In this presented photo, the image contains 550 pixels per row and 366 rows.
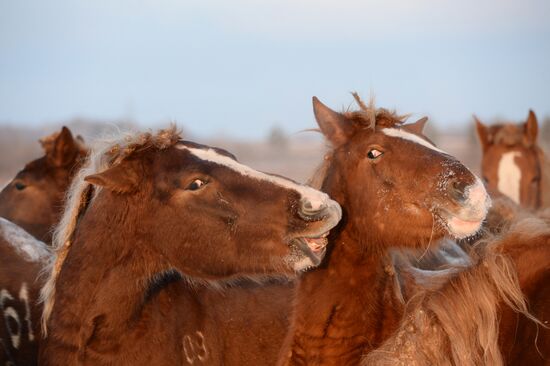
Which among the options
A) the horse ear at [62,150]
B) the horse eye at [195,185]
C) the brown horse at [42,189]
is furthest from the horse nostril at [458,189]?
the horse ear at [62,150]

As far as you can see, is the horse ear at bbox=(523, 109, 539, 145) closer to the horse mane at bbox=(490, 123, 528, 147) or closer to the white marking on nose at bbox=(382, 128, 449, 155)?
the horse mane at bbox=(490, 123, 528, 147)

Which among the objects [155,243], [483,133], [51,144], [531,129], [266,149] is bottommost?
[266,149]

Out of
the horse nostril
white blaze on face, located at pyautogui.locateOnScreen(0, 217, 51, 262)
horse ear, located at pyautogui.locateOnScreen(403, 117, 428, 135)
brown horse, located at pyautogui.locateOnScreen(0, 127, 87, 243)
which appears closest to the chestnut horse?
the horse nostril

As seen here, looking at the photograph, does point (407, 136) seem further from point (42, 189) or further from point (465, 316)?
point (42, 189)

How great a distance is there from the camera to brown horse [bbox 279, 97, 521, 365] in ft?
13.0

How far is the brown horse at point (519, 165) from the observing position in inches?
402

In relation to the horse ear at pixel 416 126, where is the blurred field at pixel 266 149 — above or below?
below

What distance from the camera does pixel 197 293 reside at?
182 inches

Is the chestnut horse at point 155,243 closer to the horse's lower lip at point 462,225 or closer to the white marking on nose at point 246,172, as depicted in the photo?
the white marking on nose at point 246,172

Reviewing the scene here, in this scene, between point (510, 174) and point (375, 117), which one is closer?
point (375, 117)

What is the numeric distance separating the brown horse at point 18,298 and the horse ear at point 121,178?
137cm

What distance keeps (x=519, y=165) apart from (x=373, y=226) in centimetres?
670

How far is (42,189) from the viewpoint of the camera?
673 cm

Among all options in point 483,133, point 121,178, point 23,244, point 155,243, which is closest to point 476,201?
point 155,243
